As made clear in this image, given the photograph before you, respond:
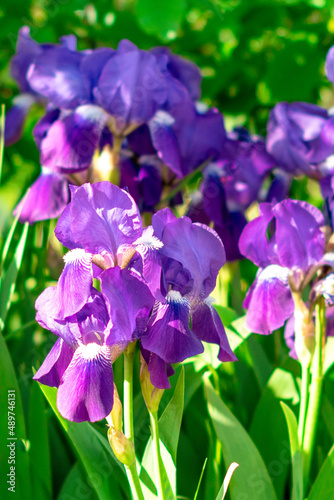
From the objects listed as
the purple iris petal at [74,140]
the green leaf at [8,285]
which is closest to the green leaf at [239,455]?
the green leaf at [8,285]

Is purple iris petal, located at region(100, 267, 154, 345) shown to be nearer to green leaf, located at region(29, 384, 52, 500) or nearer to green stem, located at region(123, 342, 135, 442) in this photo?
green stem, located at region(123, 342, 135, 442)

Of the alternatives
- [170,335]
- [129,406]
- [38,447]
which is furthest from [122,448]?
[38,447]

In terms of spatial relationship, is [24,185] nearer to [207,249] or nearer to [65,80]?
[65,80]

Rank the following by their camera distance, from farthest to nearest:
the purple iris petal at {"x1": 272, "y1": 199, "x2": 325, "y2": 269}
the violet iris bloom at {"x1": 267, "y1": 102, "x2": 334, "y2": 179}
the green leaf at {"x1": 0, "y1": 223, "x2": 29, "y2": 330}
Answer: the violet iris bloom at {"x1": 267, "y1": 102, "x2": 334, "y2": 179} → the green leaf at {"x1": 0, "y1": 223, "x2": 29, "y2": 330} → the purple iris petal at {"x1": 272, "y1": 199, "x2": 325, "y2": 269}

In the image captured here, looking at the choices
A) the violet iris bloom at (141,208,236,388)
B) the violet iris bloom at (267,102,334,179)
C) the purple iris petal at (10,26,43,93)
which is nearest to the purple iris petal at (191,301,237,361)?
the violet iris bloom at (141,208,236,388)

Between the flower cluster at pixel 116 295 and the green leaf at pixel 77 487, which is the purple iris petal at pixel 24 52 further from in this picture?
the green leaf at pixel 77 487

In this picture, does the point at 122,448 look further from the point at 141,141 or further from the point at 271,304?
the point at 141,141
